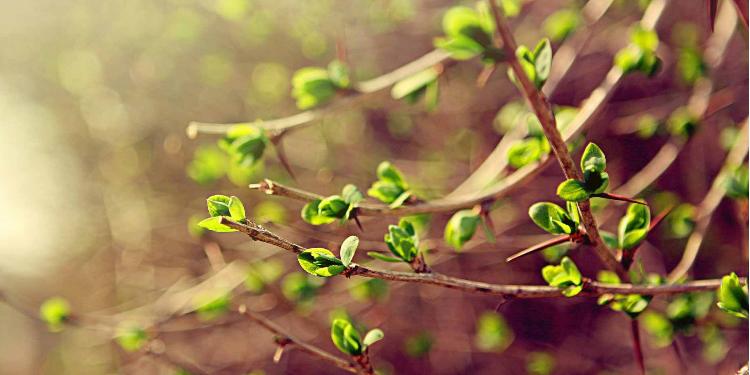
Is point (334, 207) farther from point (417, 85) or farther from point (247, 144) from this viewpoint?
point (417, 85)

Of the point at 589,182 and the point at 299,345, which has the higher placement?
the point at 589,182

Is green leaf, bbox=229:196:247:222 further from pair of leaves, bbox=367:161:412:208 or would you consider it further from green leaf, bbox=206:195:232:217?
pair of leaves, bbox=367:161:412:208

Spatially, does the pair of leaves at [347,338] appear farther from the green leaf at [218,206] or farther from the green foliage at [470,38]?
the green foliage at [470,38]

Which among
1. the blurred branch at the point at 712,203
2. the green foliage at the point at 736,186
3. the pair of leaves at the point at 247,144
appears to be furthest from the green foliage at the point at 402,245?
the blurred branch at the point at 712,203

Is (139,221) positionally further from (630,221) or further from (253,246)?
(630,221)

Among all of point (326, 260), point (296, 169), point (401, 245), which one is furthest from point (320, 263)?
point (296, 169)

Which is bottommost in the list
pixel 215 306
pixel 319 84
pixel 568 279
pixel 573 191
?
pixel 215 306

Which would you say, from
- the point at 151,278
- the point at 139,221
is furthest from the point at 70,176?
the point at 151,278
